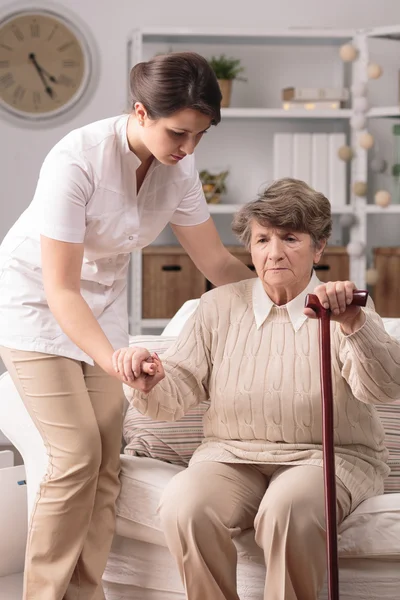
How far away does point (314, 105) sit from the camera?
13.2 ft

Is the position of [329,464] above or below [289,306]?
below

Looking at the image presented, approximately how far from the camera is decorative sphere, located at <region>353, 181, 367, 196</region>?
397cm

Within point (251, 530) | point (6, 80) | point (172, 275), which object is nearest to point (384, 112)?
point (172, 275)

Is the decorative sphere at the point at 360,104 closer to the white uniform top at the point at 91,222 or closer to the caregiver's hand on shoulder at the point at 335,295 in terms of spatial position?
the white uniform top at the point at 91,222

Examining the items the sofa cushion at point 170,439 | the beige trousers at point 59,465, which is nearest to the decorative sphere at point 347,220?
the sofa cushion at point 170,439

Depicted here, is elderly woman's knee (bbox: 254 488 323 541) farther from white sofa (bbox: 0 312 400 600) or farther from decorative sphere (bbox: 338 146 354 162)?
decorative sphere (bbox: 338 146 354 162)

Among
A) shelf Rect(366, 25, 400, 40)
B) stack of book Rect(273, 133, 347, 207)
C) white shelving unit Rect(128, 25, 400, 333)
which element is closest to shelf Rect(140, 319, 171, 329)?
white shelving unit Rect(128, 25, 400, 333)

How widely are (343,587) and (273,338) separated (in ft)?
1.84

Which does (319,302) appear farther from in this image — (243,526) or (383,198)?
(383,198)

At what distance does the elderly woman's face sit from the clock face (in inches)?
97.7

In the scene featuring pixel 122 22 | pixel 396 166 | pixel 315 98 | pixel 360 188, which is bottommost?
pixel 360 188

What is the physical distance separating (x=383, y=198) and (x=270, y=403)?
2.27 m

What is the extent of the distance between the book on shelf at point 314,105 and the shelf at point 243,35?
0.98 ft

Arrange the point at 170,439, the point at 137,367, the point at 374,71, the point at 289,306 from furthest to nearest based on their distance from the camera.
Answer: the point at 374,71 → the point at 170,439 → the point at 289,306 → the point at 137,367
